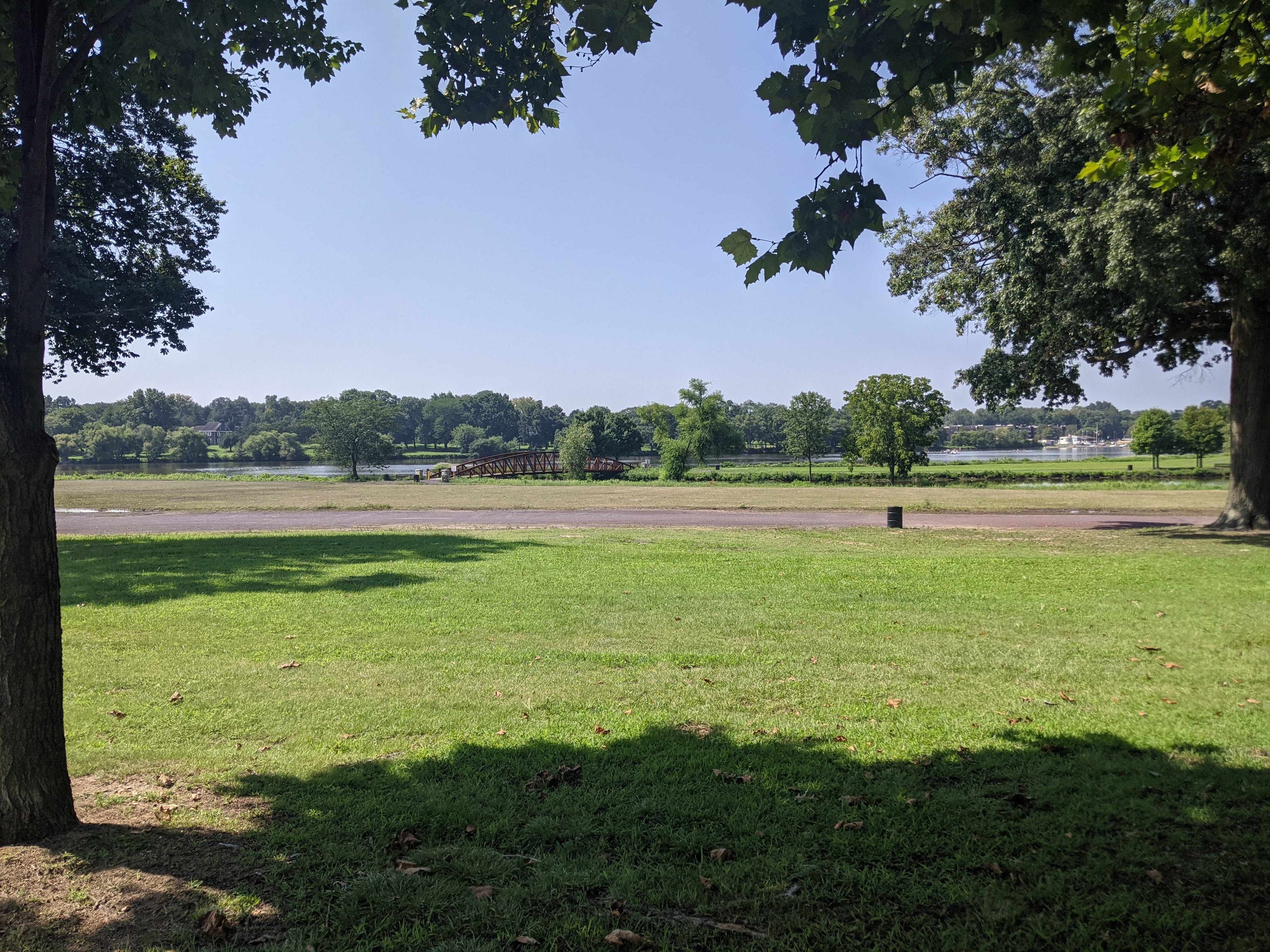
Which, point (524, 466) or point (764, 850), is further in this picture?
point (524, 466)

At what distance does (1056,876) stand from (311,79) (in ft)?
27.4

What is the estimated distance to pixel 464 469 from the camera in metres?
69.9

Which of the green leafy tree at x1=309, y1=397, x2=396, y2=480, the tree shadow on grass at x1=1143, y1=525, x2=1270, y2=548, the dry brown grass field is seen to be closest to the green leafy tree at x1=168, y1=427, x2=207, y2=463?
the green leafy tree at x1=309, y1=397, x2=396, y2=480

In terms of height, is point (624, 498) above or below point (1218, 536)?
above

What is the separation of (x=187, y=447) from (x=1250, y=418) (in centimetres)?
14112

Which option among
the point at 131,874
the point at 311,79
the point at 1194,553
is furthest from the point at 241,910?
the point at 1194,553

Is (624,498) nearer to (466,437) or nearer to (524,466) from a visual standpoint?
(524,466)

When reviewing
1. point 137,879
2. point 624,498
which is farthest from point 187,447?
point 137,879

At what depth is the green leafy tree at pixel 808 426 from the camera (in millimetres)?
82062

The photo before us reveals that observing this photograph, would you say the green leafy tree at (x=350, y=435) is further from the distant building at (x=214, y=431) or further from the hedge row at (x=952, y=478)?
the distant building at (x=214, y=431)

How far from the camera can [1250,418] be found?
18625 millimetres

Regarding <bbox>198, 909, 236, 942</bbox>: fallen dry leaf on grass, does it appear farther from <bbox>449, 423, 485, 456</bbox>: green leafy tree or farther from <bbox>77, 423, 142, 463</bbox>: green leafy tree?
<bbox>449, 423, 485, 456</bbox>: green leafy tree

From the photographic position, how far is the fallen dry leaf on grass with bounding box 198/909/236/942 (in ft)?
9.61

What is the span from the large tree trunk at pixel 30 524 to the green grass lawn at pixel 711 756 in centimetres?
72
